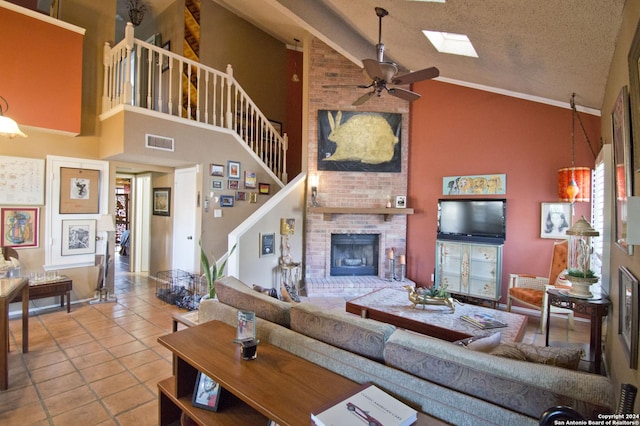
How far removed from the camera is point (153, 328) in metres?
3.82

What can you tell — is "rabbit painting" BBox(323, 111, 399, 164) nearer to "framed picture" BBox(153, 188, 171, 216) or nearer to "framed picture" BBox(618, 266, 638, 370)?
"framed picture" BBox(153, 188, 171, 216)

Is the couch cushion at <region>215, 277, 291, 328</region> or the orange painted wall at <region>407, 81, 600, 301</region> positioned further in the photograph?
the orange painted wall at <region>407, 81, 600, 301</region>

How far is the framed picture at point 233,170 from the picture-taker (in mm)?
5461

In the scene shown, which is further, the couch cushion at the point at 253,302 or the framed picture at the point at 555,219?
the framed picture at the point at 555,219

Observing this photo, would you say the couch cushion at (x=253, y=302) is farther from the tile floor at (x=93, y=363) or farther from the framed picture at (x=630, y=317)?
the framed picture at (x=630, y=317)

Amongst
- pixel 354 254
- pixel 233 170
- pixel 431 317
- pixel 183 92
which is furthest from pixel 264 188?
pixel 431 317

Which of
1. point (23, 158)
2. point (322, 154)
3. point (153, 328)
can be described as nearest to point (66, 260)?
point (23, 158)

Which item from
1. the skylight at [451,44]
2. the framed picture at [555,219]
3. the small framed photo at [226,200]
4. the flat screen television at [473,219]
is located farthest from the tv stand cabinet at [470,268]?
the small framed photo at [226,200]

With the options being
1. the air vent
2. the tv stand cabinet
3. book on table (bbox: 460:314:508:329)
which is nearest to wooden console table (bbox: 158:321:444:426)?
book on table (bbox: 460:314:508:329)

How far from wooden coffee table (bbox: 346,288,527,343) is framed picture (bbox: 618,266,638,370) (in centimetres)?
88

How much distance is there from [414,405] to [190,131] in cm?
486

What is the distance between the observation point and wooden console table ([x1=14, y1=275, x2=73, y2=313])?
3.91 m

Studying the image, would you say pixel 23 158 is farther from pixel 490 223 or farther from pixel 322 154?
pixel 490 223

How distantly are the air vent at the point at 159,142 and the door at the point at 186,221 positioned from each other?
653mm
